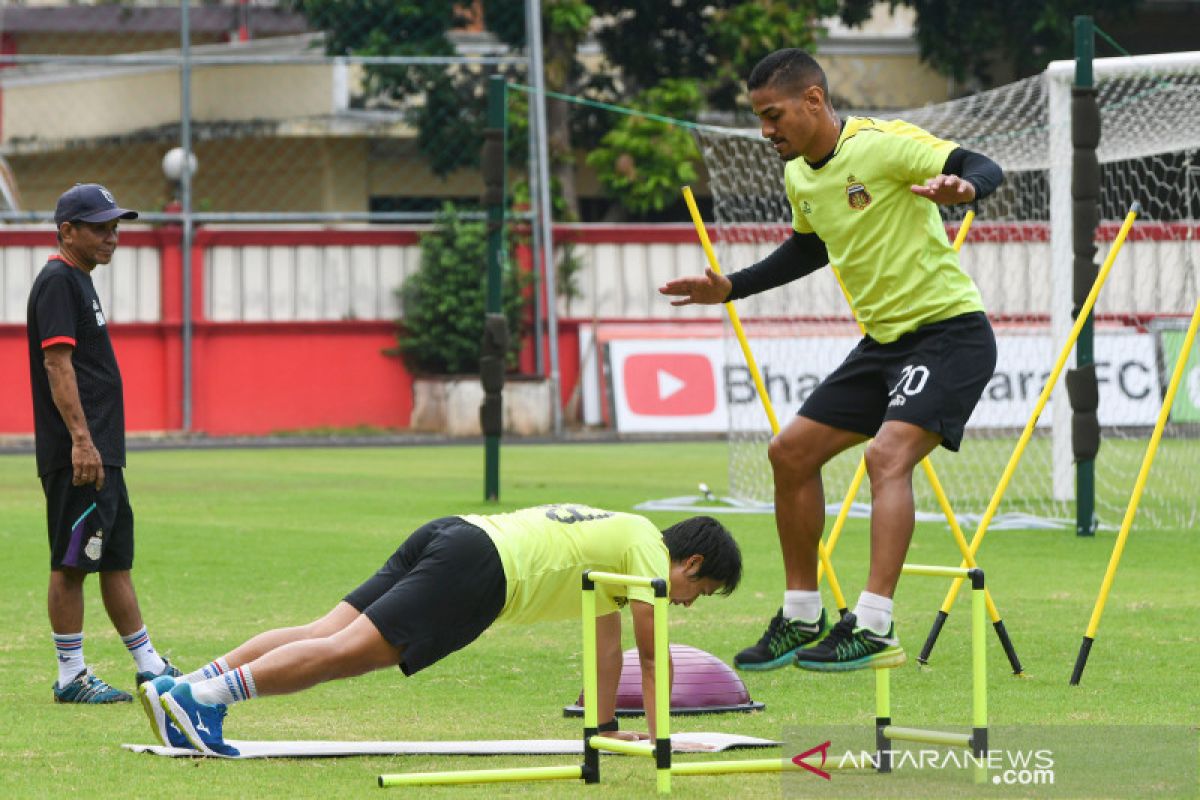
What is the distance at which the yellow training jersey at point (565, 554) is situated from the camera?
692cm

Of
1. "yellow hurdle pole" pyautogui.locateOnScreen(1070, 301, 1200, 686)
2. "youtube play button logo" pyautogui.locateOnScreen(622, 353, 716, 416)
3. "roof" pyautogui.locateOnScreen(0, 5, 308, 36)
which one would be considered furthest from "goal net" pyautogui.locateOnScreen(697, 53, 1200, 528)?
"roof" pyautogui.locateOnScreen(0, 5, 308, 36)

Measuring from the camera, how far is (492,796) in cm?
625

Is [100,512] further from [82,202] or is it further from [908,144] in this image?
[908,144]

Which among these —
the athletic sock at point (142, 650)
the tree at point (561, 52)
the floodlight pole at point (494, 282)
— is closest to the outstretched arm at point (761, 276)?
the athletic sock at point (142, 650)

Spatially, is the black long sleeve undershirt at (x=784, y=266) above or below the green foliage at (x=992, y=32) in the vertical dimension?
below

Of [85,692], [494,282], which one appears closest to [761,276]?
[85,692]

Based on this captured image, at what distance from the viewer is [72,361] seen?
8547 millimetres

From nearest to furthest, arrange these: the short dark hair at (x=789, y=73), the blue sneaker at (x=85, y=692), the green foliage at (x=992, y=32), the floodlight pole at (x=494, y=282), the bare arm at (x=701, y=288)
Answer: the short dark hair at (x=789, y=73), the bare arm at (x=701, y=288), the blue sneaker at (x=85, y=692), the floodlight pole at (x=494, y=282), the green foliage at (x=992, y=32)

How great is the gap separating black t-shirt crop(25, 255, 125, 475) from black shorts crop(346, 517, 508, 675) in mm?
2184

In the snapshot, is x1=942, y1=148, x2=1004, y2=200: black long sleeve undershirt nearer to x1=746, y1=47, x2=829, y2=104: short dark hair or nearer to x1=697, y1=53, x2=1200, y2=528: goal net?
x1=746, y1=47, x2=829, y2=104: short dark hair

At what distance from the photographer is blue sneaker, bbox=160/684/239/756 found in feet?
22.5

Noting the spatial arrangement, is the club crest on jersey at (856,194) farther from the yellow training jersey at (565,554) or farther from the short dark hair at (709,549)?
the yellow training jersey at (565,554)

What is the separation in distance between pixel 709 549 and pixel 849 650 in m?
0.58

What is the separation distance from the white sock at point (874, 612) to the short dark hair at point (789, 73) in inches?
73.8
